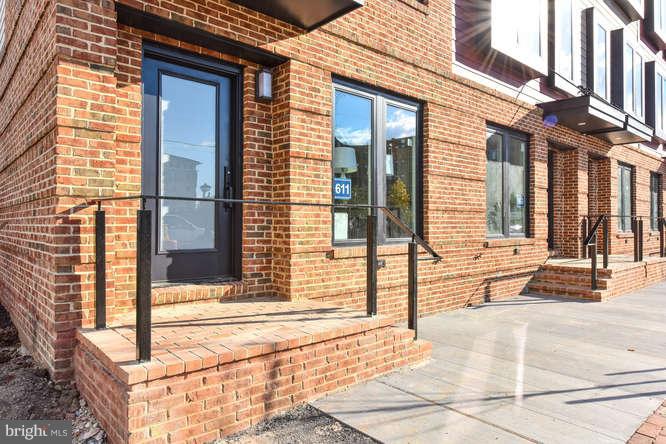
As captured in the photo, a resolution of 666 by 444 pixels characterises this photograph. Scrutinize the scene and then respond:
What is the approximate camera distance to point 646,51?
513 inches

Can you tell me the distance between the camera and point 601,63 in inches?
415

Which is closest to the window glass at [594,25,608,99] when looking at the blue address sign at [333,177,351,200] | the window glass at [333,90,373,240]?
the window glass at [333,90,373,240]

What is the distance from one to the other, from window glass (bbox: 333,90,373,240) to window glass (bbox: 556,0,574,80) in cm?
537

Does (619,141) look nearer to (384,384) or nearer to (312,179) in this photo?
(312,179)

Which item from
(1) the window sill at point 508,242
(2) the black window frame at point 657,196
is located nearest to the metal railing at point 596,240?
(1) the window sill at point 508,242

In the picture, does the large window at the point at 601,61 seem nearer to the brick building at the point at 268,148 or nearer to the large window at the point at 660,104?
the brick building at the point at 268,148

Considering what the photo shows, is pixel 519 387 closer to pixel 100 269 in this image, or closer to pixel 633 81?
pixel 100 269

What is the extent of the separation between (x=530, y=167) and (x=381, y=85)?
3.99 metres

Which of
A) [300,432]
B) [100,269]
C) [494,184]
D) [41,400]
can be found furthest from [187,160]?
[494,184]

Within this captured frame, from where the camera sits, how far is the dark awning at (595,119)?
26.4 ft

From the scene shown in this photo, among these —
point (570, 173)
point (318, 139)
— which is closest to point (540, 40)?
point (570, 173)

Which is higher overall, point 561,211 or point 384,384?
point 561,211

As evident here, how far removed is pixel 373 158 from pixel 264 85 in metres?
1.66

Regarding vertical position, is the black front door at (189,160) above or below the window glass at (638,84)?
below
